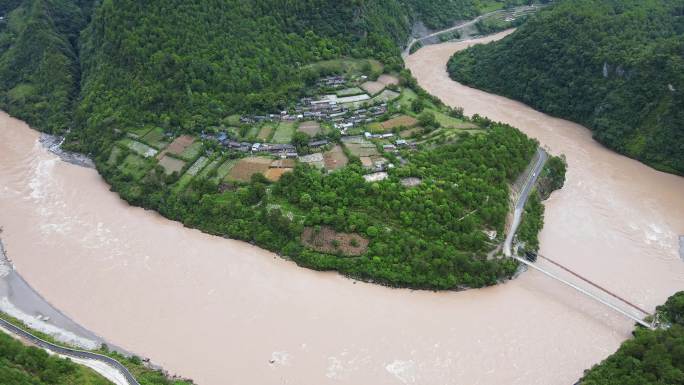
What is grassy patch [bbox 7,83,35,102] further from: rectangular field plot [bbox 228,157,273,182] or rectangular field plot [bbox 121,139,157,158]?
rectangular field plot [bbox 228,157,273,182]

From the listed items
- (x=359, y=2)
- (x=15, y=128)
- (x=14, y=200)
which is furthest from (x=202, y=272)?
(x=359, y=2)

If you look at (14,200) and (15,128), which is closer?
(14,200)

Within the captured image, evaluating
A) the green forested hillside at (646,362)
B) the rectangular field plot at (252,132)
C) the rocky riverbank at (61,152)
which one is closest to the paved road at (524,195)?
the green forested hillside at (646,362)

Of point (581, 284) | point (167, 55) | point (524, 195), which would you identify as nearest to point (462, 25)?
point (524, 195)

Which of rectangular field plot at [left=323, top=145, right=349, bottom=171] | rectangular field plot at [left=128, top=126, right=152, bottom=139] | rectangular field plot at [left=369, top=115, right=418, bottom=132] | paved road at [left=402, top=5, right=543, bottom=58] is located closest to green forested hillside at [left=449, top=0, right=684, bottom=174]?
paved road at [left=402, top=5, right=543, bottom=58]

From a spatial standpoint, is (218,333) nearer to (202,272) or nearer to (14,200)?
(202,272)

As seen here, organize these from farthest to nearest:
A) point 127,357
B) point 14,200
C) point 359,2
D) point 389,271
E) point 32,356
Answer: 1. point 359,2
2. point 14,200
3. point 389,271
4. point 127,357
5. point 32,356

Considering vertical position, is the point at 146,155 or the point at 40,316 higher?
the point at 146,155
